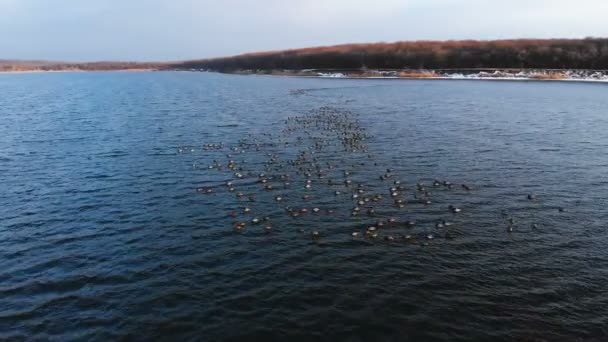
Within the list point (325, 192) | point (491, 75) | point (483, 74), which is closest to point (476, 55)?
point (483, 74)

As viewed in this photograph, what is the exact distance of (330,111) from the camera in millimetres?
Answer: 69688

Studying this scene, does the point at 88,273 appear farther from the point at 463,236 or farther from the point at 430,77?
the point at 430,77

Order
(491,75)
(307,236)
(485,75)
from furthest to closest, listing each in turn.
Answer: (485,75) < (491,75) < (307,236)

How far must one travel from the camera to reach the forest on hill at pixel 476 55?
134 meters

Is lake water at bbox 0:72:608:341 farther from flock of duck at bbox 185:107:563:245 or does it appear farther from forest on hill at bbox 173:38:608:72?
forest on hill at bbox 173:38:608:72

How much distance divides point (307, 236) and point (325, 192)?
746cm

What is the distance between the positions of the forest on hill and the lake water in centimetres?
9877

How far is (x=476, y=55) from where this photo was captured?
155 metres

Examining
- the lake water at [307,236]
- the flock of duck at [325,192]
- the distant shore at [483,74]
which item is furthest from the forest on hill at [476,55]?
the flock of duck at [325,192]

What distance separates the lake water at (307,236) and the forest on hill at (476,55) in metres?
98.8

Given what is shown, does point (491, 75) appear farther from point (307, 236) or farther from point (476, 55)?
point (307, 236)

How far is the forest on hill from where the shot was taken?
13350 cm

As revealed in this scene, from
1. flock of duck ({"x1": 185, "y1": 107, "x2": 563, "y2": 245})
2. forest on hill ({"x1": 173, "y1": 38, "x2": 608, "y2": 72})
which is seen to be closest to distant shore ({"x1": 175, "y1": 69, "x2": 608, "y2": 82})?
forest on hill ({"x1": 173, "y1": 38, "x2": 608, "y2": 72})

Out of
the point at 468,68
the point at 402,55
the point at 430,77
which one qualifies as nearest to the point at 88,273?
the point at 430,77
